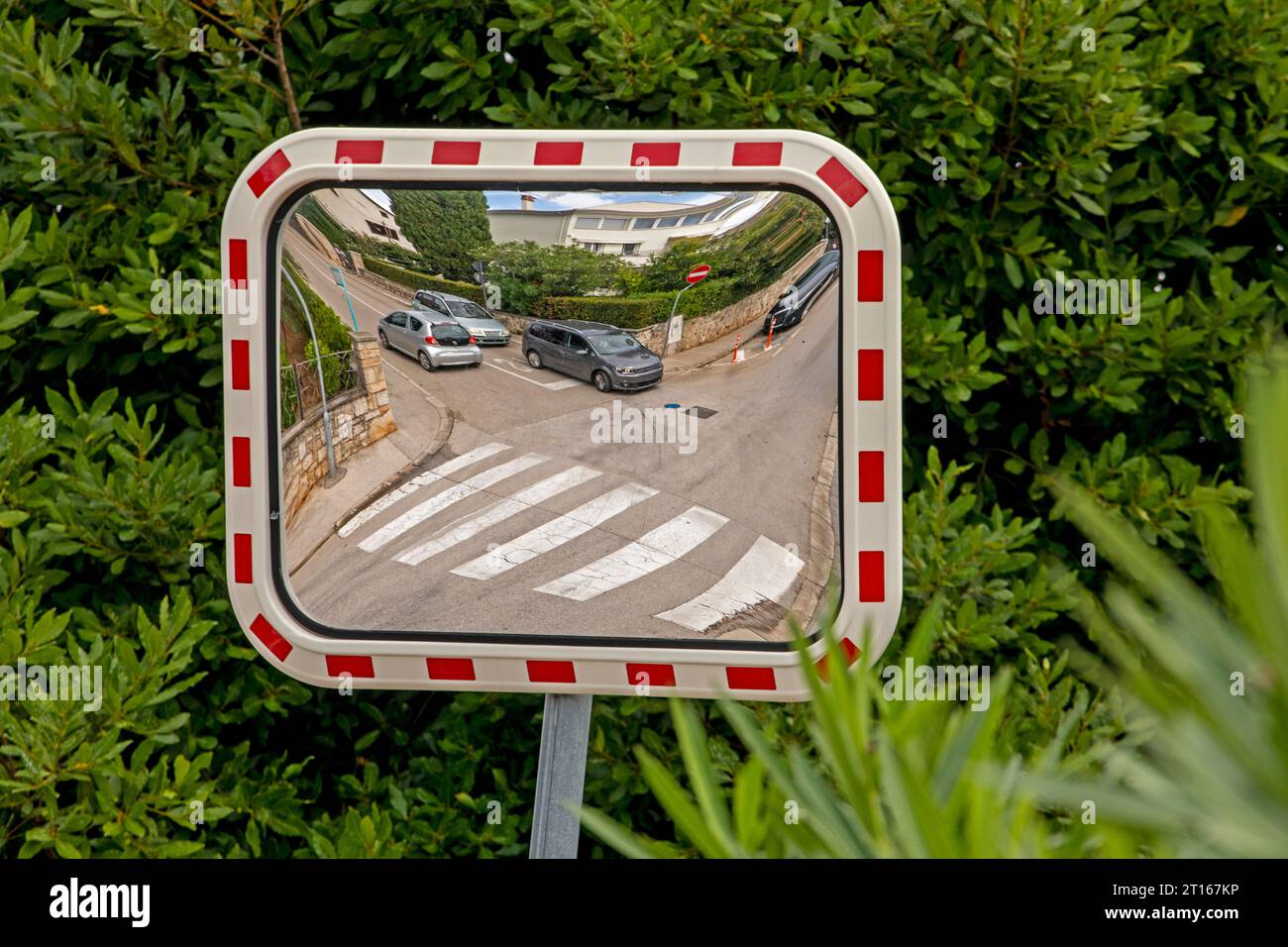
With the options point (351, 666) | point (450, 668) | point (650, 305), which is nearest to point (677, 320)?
point (650, 305)

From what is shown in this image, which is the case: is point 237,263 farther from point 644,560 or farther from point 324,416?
point 644,560

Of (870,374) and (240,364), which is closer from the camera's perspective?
(870,374)

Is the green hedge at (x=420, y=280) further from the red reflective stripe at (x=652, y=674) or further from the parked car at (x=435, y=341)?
the red reflective stripe at (x=652, y=674)

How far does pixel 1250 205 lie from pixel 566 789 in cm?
260

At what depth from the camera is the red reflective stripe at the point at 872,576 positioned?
1956mm

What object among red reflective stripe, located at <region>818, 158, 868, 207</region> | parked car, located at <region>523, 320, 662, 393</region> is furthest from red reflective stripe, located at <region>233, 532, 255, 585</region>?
red reflective stripe, located at <region>818, 158, 868, 207</region>

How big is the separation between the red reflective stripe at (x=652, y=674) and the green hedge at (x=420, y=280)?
73 centimetres

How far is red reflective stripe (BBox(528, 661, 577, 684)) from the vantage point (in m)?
2.01

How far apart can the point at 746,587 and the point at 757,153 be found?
0.76 meters

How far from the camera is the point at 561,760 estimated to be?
2059mm

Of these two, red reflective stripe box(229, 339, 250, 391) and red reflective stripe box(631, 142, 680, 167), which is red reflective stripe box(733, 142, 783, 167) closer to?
red reflective stripe box(631, 142, 680, 167)

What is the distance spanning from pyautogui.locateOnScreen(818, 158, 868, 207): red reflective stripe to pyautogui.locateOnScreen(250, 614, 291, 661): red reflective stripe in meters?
1.29

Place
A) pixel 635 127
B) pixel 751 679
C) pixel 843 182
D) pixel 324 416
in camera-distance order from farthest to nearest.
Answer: pixel 635 127 → pixel 324 416 → pixel 751 679 → pixel 843 182

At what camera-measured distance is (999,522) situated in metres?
2.94
